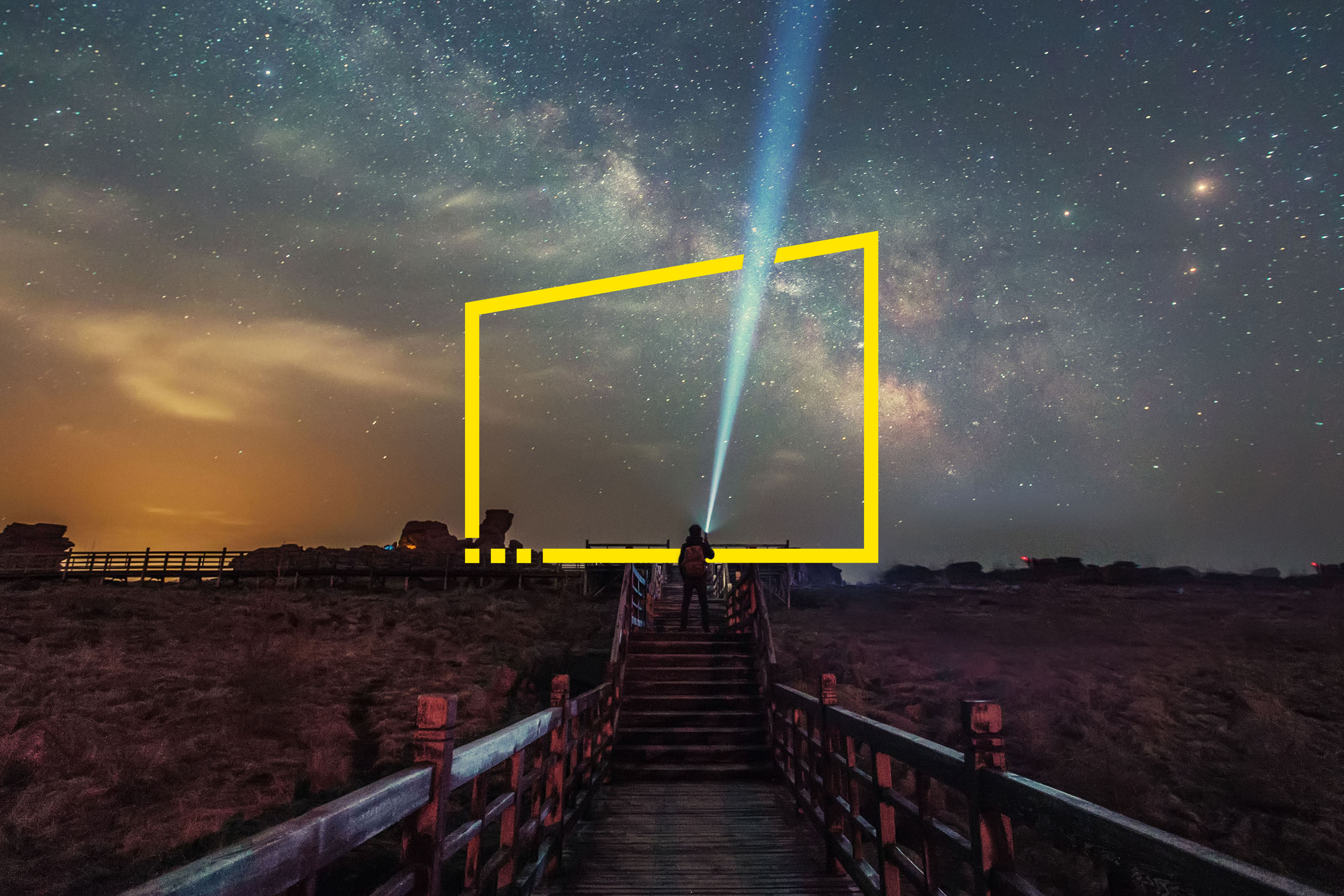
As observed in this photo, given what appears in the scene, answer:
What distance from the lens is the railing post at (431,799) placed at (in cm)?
305

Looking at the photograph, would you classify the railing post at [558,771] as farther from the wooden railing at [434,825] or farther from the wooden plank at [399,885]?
the wooden plank at [399,885]

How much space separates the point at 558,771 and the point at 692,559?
774cm

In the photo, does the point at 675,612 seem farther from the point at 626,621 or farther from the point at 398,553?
the point at 398,553

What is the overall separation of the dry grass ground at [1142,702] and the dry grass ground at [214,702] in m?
7.09

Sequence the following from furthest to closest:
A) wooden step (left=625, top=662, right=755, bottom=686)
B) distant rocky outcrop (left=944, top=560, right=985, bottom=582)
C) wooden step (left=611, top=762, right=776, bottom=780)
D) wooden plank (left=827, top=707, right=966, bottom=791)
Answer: distant rocky outcrop (left=944, top=560, right=985, bottom=582) → wooden step (left=625, top=662, right=755, bottom=686) → wooden step (left=611, top=762, right=776, bottom=780) → wooden plank (left=827, top=707, right=966, bottom=791)

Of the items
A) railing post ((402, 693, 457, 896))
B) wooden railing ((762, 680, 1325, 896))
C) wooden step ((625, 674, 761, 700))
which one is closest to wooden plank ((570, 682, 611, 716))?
wooden step ((625, 674, 761, 700))

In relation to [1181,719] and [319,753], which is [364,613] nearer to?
[319,753]

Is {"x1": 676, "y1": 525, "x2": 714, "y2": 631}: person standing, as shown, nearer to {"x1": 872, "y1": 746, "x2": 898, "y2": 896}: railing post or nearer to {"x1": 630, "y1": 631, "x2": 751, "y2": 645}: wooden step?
{"x1": 630, "y1": 631, "x2": 751, "y2": 645}: wooden step

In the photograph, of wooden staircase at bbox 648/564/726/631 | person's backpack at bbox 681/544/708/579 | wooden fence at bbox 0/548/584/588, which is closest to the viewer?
person's backpack at bbox 681/544/708/579

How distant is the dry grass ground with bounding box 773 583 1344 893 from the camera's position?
1030cm

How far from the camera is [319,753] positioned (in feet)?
43.9

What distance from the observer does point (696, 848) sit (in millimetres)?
6645

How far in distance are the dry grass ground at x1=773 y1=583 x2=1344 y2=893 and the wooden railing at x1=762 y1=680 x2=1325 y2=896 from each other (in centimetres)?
444

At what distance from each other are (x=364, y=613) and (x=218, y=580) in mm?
14419
